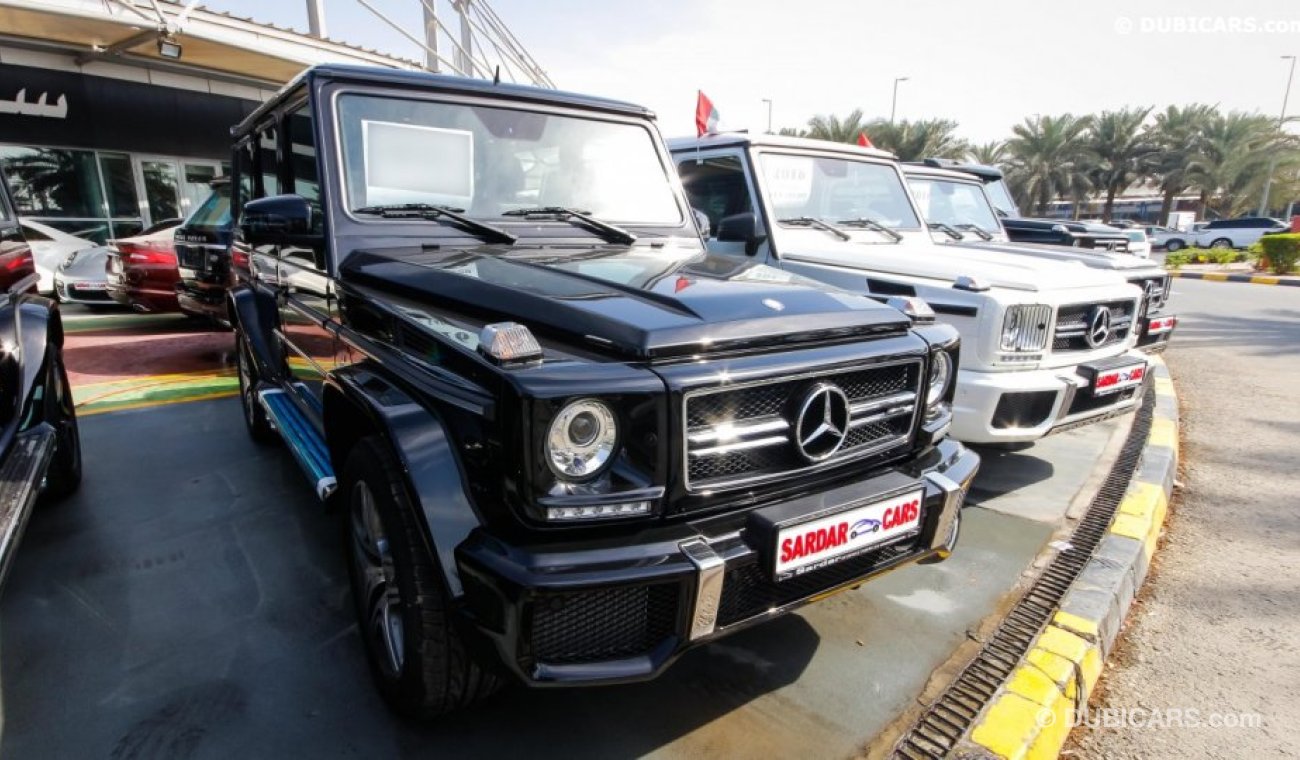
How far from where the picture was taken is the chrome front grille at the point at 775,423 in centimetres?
179

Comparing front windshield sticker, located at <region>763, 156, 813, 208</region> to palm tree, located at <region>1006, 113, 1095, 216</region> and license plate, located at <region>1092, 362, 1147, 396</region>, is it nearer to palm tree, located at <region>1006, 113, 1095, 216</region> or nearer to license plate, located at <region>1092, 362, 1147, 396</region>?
license plate, located at <region>1092, 362, 1147, 396</region>

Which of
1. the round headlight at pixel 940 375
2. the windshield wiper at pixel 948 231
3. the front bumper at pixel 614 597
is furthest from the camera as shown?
the windshield wiper at pixel 948 231

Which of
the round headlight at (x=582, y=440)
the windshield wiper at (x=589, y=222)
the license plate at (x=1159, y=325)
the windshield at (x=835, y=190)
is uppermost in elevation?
the windshield at (x=835, y=190)

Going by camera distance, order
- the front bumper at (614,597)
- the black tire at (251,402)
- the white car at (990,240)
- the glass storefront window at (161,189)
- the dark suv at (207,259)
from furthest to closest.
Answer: the glass storefront window at (161,189)
the dark suv at (207,259)
the white car at (990,240)
the black tire at (251,402)
the front bumper at (614,597)

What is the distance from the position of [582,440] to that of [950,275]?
9.97ft

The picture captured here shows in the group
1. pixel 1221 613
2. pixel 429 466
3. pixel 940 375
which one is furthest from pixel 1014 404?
pixel 429 466

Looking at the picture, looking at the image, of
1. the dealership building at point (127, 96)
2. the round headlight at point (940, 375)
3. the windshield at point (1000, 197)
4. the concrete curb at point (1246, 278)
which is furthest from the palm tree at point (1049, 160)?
the round headlight at point (940, 375)

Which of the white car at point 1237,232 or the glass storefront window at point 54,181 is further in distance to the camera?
the white car at point 1237,232

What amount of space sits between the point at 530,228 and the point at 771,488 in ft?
5.15

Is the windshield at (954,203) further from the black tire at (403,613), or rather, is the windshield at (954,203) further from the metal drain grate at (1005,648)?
the black tire at (403,613)

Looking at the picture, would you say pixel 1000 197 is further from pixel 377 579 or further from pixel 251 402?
pixel 377 579

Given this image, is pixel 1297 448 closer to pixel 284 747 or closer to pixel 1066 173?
pixel 284 747

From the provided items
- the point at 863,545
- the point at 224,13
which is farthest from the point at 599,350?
the point at 224,13

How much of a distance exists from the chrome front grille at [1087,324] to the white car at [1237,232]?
31.1 metres
